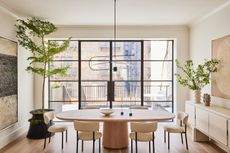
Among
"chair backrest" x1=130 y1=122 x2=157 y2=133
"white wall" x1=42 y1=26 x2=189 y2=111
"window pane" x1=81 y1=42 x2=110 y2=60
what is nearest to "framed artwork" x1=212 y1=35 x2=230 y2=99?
"white wall" x1=42 y1=26 x2=189 y2=111

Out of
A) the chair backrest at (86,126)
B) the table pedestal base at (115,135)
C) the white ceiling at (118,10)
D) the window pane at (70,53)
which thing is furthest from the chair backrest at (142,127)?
the window pane at (70,53)

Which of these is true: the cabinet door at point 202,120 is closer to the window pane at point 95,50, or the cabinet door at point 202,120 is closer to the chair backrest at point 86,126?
the chair backrest at point 86,126

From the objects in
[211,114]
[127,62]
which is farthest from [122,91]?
[211,114]

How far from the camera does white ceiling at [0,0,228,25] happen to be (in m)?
4.41

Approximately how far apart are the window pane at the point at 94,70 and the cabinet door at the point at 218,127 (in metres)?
3.58

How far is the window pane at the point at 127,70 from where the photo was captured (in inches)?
272

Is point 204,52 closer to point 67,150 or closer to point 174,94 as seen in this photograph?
point 174,94

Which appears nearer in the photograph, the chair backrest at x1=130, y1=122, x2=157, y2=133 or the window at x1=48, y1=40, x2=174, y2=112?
the chair backrest at x1=130, y1=122, x2=157, y2=133

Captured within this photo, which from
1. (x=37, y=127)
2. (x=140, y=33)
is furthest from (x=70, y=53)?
(x=37, y=127)

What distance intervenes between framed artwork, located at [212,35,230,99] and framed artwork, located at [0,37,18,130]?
458cm

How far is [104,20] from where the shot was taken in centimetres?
586

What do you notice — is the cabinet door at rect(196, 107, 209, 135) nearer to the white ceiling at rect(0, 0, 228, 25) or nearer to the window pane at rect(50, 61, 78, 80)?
the white ceiling at rect(0, 0, 228, 25)

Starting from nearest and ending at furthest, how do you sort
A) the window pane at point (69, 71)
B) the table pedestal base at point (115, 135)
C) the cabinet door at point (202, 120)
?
1. the cabinet door at point (202, 120)
2. the table pedestal base at point (115, 135)
3. the window pane at point (69, 71)

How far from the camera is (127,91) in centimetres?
694
